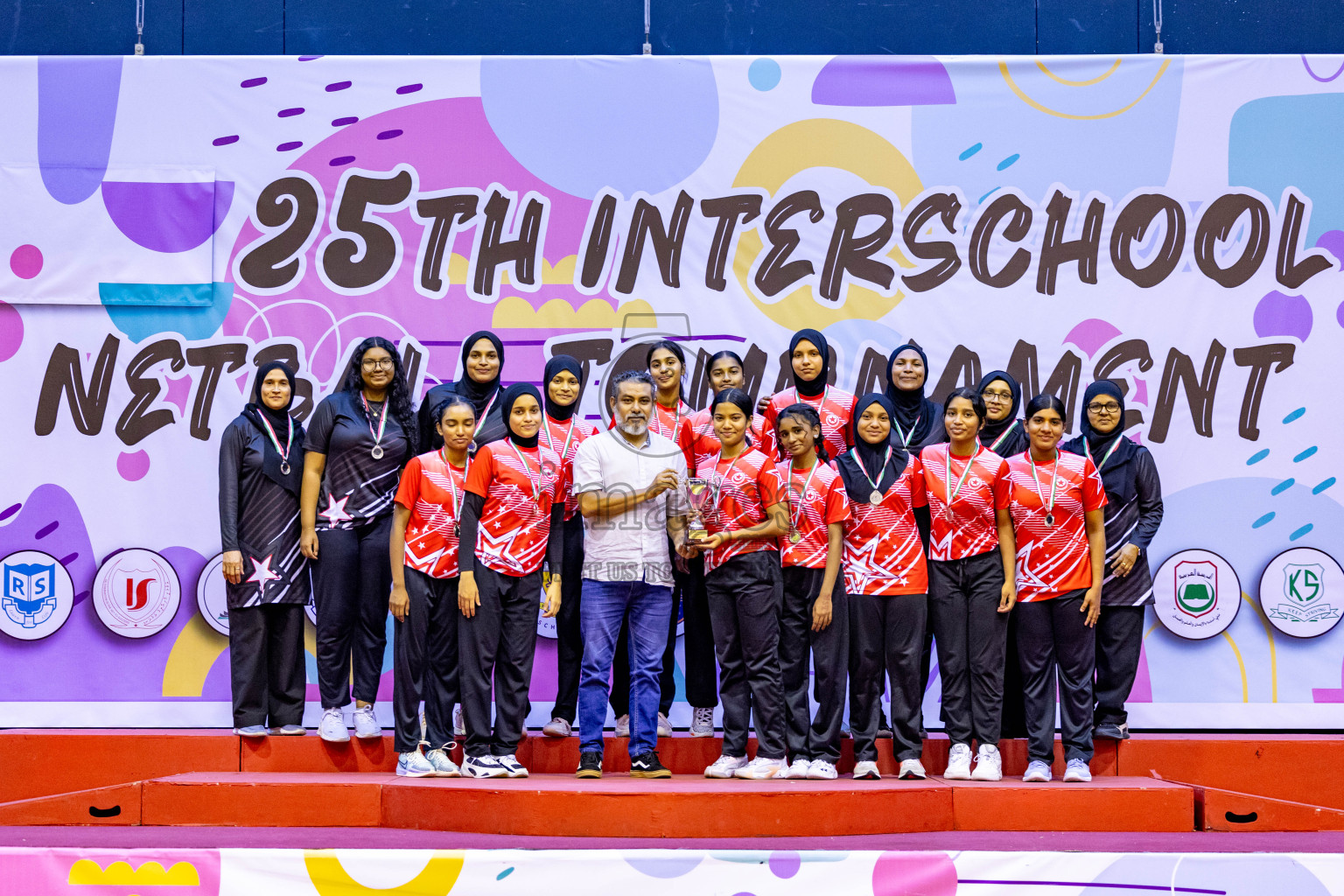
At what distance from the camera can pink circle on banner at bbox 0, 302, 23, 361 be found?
16.6 feet

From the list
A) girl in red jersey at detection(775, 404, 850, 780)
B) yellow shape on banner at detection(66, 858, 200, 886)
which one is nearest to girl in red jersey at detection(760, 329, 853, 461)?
girl in red jersey at detection(775, 404, 850, 780)

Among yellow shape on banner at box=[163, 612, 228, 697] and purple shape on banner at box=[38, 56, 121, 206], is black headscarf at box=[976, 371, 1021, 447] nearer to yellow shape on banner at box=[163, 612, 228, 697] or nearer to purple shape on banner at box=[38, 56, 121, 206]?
yellow shape on banner at box=[163, 612, 228, 697]

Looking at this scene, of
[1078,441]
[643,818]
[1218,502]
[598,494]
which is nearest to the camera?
[643,818]

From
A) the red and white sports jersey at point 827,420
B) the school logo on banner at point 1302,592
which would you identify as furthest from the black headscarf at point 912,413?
the school logo on banner at point 1302,592

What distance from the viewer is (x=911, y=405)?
429 centimetres

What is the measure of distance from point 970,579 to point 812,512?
587 millimetres

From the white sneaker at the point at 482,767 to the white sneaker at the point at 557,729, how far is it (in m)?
0.34

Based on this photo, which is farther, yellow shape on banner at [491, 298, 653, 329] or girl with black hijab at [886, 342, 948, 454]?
yellow shape on banner at [491, 298, 653, 329]

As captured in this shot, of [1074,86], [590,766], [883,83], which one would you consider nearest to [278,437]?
[590,766]

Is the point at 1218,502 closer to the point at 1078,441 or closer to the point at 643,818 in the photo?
the point at 1078,441

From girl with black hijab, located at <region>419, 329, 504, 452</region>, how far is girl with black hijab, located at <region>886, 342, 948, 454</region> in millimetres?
1413
